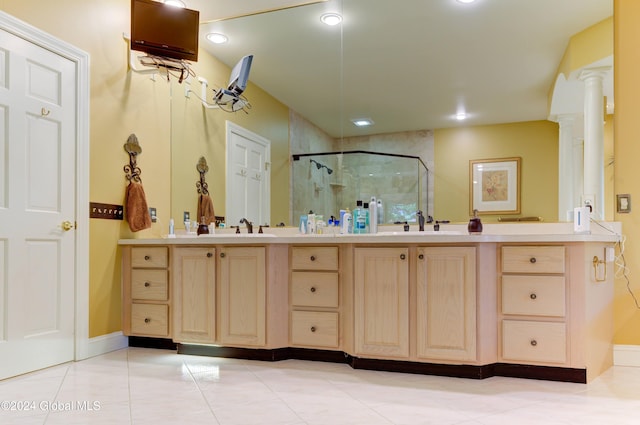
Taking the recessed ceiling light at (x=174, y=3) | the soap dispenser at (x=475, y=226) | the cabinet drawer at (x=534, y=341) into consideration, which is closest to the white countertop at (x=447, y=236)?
the soap dispenser at (x=475, y=226)

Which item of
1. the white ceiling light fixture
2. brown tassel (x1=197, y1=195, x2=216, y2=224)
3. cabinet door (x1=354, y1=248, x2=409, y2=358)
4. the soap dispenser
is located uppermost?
the white ceiling light fixture

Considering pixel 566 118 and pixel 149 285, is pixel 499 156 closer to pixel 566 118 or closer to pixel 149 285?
pixel 566 118


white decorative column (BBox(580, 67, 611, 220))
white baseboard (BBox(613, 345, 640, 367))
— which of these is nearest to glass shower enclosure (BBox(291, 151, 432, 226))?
white decorative column (BBox(580, 67, 611, 220))

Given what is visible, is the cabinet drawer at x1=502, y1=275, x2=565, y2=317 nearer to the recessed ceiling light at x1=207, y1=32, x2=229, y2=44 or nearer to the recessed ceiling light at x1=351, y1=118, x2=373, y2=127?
the recessed ceiling light at x1=351, y1=118, x2=373, y2=127

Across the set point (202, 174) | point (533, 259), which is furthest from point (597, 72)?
point (202, 174)

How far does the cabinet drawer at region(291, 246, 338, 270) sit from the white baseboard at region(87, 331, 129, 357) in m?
1.42

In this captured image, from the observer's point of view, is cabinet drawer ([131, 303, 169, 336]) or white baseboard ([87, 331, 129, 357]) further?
cabinet drawer ([131, 303, 169, 336])

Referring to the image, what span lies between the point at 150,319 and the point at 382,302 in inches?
67.0

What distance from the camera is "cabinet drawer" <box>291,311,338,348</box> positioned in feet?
9.11

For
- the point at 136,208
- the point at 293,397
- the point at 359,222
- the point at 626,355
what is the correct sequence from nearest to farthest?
the point at 293,397 < the point at 626,355 < the point at 359,222 < the point at 136,208

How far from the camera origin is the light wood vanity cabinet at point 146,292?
126 inches

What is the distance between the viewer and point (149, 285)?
324 centimetres

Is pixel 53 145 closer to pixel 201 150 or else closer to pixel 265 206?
pixel 201 150

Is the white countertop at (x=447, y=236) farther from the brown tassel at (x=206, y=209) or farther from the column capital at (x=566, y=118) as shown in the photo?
the column capital at (x=566, y=118)
